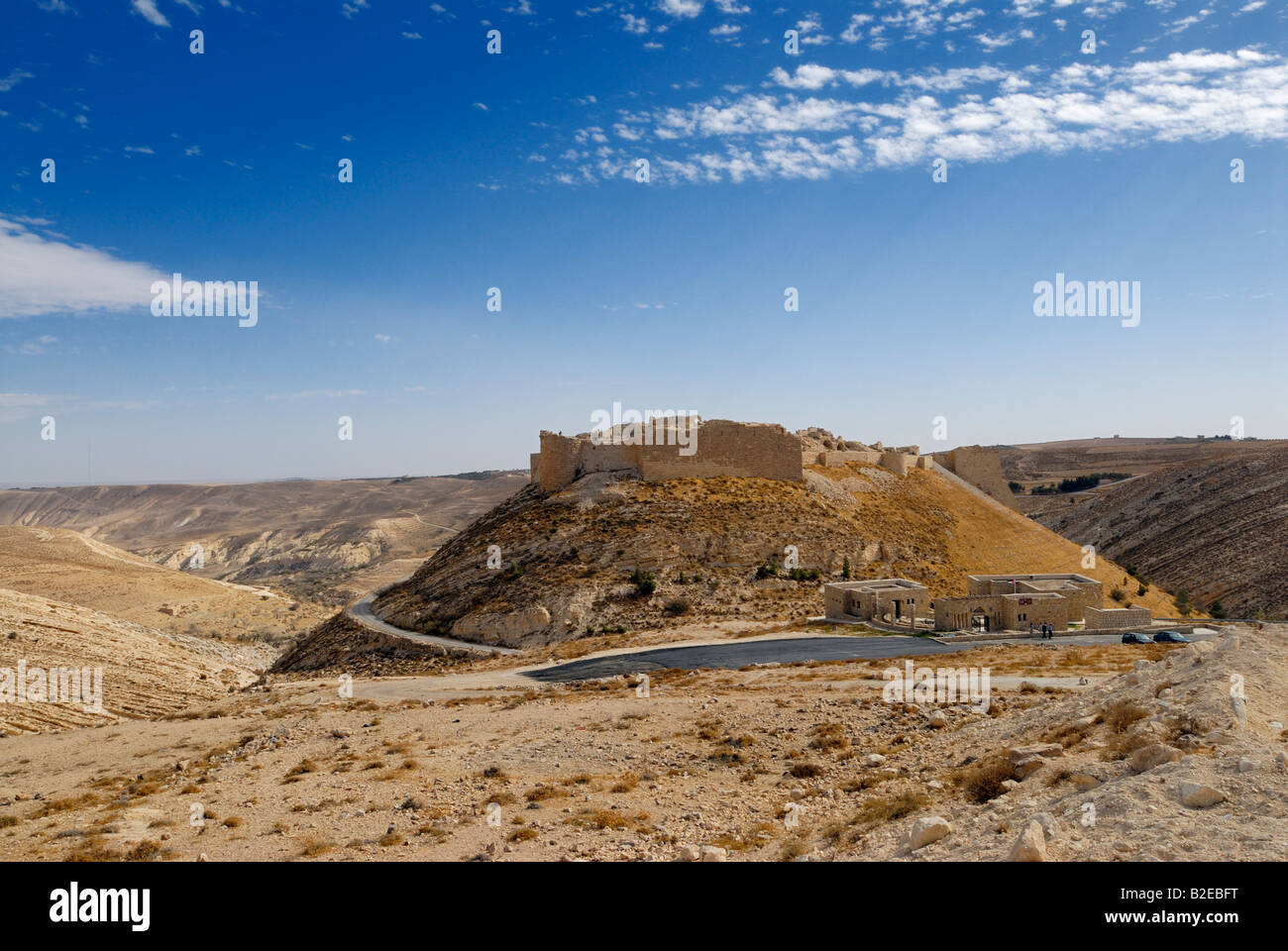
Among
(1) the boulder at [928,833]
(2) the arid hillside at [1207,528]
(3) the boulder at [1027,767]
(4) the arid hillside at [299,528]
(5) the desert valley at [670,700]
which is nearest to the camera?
(1) the boulder at [928,833]

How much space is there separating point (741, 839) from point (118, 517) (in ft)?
701

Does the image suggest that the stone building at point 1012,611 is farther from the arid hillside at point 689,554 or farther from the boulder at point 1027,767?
the boulder at point 1027,767

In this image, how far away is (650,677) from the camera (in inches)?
928

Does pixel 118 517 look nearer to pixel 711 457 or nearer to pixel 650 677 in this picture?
pixel 711 457

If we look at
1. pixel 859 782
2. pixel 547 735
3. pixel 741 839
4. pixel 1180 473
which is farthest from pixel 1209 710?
pixel 1180 473

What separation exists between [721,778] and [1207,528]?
6918 centimetres

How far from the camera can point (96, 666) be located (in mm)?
28188

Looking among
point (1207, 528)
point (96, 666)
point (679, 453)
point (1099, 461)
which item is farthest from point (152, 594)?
point (1099, 461)

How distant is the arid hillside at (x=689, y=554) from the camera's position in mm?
35312

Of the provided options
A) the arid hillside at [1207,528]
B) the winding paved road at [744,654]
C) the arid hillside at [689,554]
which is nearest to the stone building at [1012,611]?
the winding paved road at [744,654]

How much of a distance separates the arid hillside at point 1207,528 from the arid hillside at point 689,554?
11.4 meters

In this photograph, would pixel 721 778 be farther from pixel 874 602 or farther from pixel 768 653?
pixel 874 602

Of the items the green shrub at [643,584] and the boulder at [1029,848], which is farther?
the green shrub at [643,584]

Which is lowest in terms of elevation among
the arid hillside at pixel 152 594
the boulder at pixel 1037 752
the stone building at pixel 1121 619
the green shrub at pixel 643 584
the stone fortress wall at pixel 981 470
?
the arid hillside at pixel 152 594
